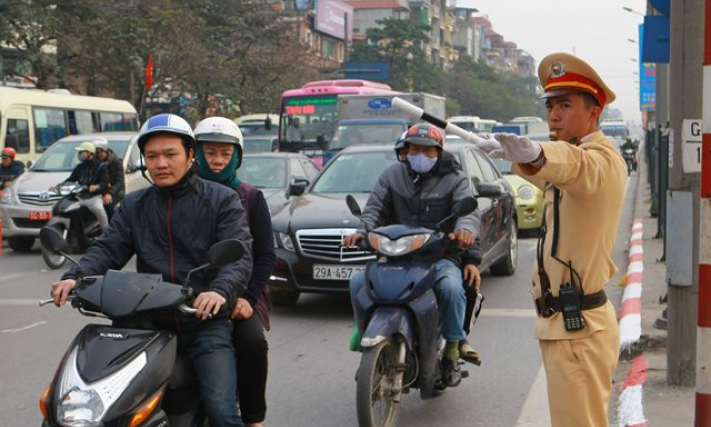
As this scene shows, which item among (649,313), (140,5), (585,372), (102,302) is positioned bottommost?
(649,313)

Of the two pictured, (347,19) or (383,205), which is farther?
(347,19)

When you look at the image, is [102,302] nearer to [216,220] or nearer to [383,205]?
[216,220]

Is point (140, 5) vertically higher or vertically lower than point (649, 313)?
higher

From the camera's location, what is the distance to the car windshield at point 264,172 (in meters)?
13.6

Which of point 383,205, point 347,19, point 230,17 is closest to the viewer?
point 383,205

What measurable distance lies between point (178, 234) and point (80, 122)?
69.0 ft

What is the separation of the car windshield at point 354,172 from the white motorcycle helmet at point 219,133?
5971mm

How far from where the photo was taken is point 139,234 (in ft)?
13.4

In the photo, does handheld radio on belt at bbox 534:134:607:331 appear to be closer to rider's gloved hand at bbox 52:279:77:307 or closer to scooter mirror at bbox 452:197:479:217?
rider's gloved hand at bbox 52:279:77:307

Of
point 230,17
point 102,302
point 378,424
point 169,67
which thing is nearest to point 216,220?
point 102,302

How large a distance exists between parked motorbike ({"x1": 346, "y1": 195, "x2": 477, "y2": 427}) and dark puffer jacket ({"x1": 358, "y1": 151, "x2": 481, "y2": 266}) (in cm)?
57

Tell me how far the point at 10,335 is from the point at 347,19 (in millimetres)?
80533

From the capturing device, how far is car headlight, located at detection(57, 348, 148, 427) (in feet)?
10.8

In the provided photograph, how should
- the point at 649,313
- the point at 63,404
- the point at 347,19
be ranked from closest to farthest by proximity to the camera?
the point at 63,404, the point at 649,313, the point at 347,19
